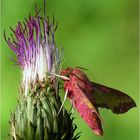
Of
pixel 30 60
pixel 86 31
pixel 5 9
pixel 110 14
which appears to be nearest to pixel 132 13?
pixel 110 14

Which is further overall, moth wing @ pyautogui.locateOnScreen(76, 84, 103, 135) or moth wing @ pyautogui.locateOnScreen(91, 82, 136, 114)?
moth wing @ pyautogui.locateOnScreen(91, 82, 136, 114)

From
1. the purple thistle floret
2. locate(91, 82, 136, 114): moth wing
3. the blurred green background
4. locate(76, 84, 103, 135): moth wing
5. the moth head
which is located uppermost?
the blurred green background

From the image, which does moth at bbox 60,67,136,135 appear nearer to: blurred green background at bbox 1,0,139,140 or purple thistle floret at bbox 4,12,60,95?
purple thistle floret at bbox 4,12,60,95

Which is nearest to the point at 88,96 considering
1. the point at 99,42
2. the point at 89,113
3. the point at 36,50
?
the point at 89,113

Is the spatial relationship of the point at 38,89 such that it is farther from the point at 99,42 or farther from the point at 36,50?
the point at 99,42

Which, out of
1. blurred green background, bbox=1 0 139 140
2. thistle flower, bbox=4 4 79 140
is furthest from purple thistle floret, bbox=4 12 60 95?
blurred green background, bbox=1 0 139 140

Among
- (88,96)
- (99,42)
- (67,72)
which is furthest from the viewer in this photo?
(99,42)
